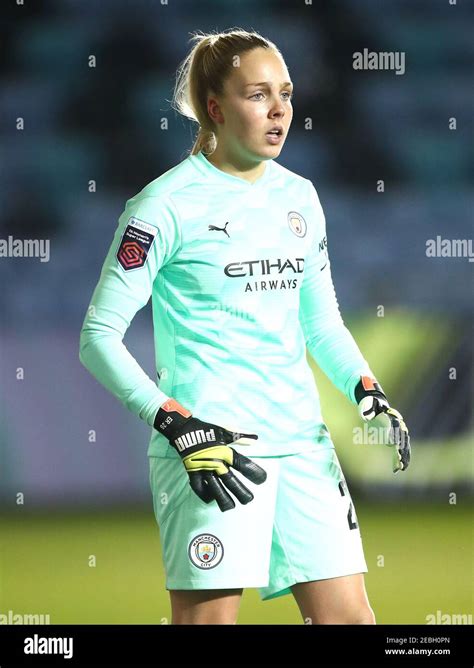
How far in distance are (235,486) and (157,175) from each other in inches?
117

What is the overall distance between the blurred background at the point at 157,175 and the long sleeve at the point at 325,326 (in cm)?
215

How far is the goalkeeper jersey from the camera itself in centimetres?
251

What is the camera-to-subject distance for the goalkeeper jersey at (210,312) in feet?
8.23

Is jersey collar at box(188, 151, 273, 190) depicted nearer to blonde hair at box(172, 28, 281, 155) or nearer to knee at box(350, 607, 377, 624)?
blonde hair at box(172, 28, 281, 155)

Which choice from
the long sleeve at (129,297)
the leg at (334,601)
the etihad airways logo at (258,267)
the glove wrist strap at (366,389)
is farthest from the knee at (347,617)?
the etihad airways logo at (258,267)

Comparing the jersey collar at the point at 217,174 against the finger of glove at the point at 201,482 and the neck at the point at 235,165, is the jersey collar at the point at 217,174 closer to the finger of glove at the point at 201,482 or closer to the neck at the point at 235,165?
the neck at the point at 235,165

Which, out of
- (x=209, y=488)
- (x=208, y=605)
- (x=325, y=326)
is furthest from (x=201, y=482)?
(x=325, y=326)

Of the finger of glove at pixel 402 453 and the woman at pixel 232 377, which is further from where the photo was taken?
the finger of glove at pixel 402 453

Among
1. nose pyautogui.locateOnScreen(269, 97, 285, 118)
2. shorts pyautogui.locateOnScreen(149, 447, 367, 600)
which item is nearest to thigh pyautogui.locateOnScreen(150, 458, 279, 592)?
shorts pyautogui.locateOnScreen(149, 447, 367, 600)

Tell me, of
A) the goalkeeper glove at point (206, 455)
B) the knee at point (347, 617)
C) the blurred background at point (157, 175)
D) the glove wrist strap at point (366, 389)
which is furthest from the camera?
the blurred background at point (157, 175)

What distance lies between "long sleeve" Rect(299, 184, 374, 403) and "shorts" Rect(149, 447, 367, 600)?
0.65ft

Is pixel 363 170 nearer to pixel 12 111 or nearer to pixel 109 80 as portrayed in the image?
pixel 109 80

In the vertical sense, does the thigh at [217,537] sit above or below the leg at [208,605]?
above
